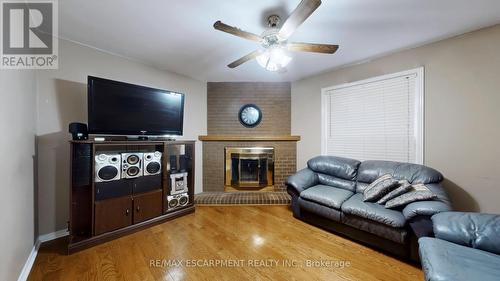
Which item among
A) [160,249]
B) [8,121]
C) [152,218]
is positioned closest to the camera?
[8,121]

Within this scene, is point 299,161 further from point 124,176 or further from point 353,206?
point 124,176

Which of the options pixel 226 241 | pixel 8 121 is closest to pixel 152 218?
pixel 226 241

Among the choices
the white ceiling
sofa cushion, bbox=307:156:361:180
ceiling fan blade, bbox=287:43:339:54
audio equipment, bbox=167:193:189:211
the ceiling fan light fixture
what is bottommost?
audio equipment, bbox=167:193:189:211

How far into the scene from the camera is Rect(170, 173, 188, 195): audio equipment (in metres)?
2.87

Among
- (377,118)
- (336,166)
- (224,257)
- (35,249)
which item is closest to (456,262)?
(224,257)

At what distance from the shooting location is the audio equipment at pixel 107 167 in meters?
2.14

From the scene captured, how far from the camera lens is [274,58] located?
1.94 meters

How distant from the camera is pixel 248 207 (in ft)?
10.7

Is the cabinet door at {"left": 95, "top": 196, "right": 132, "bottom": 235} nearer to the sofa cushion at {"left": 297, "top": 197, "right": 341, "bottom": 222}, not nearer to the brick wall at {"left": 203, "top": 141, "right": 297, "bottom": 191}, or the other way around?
the brick wall at {"left": 203, "top": 141, "right": 297, "bottom": 191}

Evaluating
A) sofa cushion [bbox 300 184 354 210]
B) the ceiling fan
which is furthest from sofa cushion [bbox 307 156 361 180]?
the ceiling fan

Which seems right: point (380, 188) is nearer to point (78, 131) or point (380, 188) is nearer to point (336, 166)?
point (336, 166)

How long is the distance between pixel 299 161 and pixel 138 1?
3375 millimetres

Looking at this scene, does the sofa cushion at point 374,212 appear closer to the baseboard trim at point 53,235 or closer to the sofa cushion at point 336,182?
the sofa cushion at point 336,182

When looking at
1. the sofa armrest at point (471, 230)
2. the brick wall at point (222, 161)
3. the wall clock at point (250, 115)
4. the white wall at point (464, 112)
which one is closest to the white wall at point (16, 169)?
the brick wall at point (222, 161)
